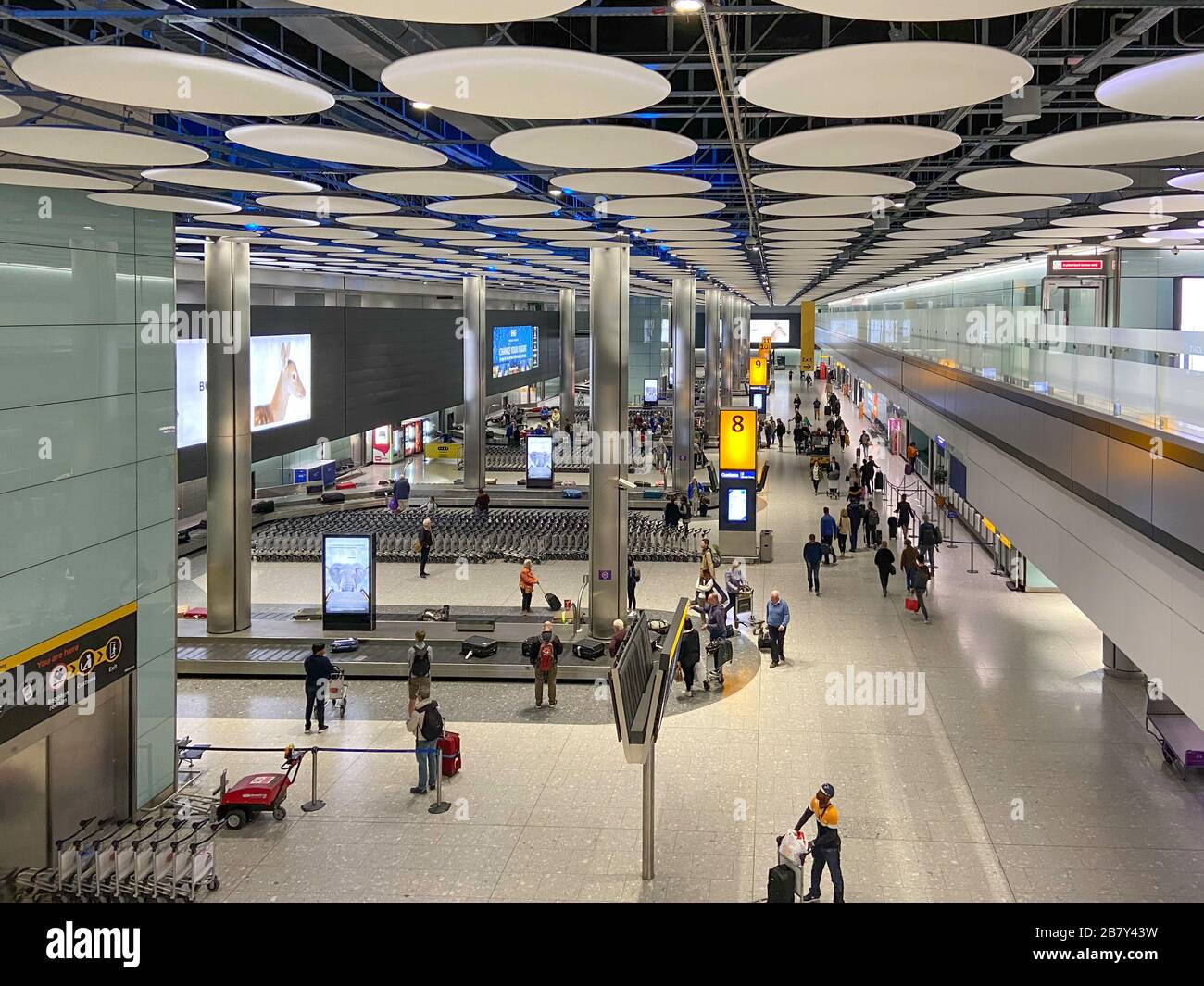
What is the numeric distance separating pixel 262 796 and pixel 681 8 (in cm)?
889

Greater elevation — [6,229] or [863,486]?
[6,229]

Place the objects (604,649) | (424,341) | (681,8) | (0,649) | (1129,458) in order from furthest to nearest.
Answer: (424,341) → (604,649) → (1129,458) → (0,649) → (681,8)

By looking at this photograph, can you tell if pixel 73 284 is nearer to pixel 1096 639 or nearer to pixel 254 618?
pixel 254 618

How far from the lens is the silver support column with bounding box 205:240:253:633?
63.3 feet

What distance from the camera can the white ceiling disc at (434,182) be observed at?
443 inches

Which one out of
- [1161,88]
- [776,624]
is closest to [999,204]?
[776,624]

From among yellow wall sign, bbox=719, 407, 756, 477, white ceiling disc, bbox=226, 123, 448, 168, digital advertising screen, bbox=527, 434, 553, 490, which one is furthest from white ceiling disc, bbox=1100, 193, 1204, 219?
digital advertising screen, bbox=527, 434, 553, 490

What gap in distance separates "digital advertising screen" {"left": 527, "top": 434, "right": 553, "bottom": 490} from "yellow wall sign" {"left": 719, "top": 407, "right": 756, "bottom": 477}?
10.7m

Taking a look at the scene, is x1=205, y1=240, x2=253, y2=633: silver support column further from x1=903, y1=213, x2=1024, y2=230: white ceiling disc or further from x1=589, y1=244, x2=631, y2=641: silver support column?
x1=903, y1=213, x2=1024, y2=230: white ceiling disc

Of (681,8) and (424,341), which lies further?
(424,341)

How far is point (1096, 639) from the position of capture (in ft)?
64.2

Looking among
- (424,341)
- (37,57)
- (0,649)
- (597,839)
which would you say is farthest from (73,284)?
(424,341)

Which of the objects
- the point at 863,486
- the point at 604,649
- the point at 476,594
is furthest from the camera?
the point at 863,486

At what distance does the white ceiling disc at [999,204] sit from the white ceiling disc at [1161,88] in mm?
6766
